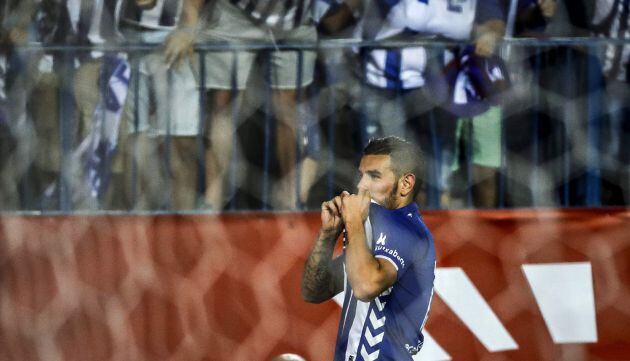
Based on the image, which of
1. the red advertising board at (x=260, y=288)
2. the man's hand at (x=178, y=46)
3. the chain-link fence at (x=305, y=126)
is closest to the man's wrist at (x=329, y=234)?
the red advertising board at (x=260, y=288)

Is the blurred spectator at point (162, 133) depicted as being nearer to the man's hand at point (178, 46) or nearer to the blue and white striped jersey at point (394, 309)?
the man's hand at point (178, 46)

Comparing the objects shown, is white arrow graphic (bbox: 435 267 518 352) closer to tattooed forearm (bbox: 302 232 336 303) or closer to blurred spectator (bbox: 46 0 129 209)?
tattooed forearm (bbox: 302 232 336 303)

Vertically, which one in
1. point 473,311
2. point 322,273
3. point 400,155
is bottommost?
point 473,311

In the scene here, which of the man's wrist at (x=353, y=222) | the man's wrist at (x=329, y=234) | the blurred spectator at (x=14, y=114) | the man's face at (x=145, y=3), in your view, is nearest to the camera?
the man's wrist at (x=353, y=222)

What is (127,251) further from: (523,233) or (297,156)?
(523,233)

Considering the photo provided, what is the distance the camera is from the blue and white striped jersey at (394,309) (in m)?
2.35

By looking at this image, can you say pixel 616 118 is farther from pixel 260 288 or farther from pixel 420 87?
pixel 260 288

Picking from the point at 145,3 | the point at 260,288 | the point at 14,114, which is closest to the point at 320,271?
the point at 260,288

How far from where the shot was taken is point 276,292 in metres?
3.16

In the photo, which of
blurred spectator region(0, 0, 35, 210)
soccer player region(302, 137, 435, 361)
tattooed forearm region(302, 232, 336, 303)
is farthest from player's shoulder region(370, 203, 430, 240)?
blurred spectator region(0, 0, 35, 210)

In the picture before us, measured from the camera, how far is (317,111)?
10.7 ft

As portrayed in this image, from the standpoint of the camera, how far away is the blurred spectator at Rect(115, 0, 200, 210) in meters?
3.26

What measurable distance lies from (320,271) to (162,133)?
1057 millimetres

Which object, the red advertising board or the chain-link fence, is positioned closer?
the red advertising board
